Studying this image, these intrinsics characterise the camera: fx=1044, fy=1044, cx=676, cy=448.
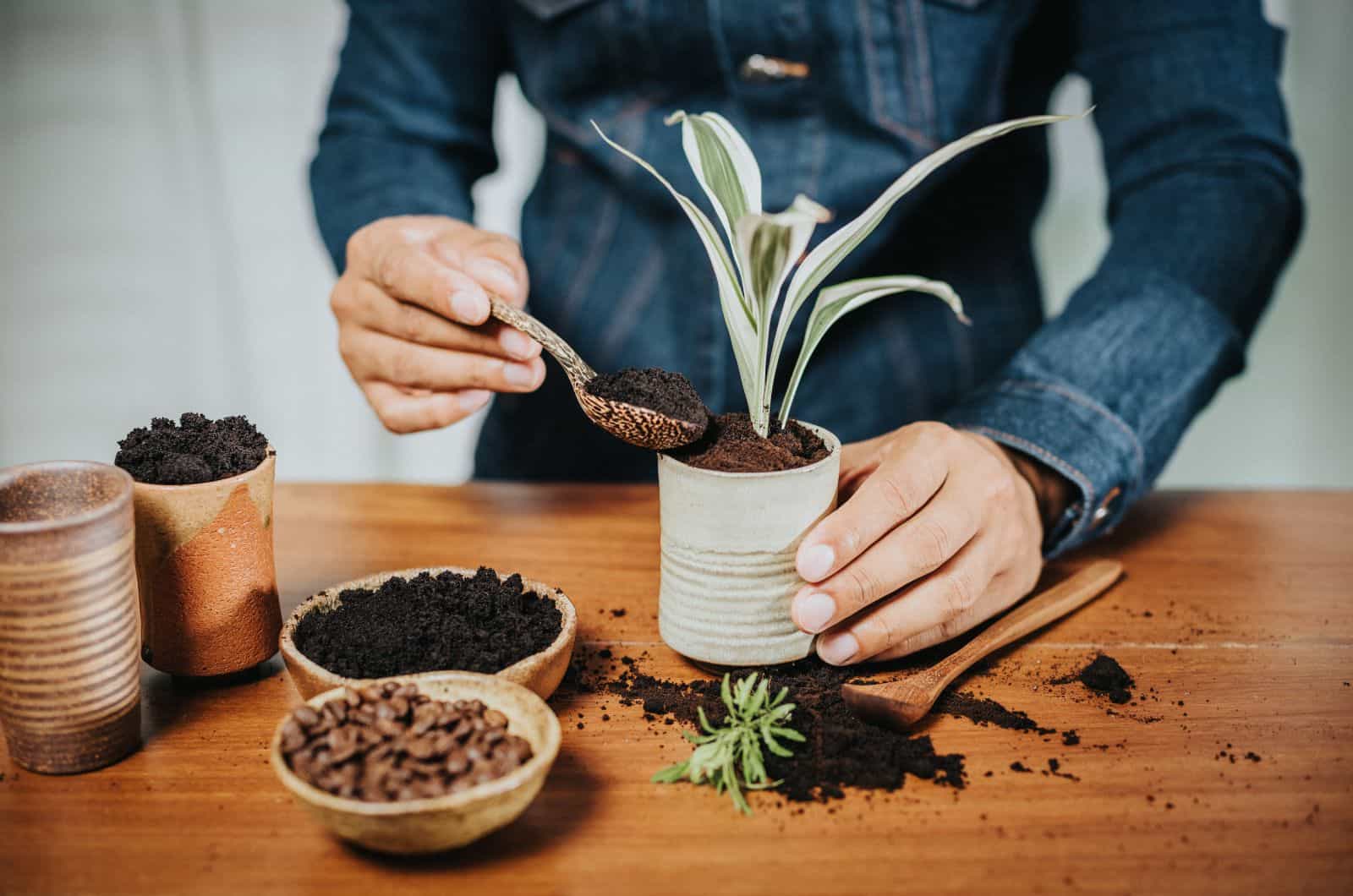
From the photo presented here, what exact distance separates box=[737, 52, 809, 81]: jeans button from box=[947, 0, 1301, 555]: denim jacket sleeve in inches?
17.8

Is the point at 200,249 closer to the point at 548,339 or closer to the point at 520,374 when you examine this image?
the point at 520,374

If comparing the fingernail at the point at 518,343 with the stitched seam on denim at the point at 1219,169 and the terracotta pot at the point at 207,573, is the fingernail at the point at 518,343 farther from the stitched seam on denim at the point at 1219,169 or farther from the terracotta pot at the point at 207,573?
the stitched seam on denim at the point at 1219,169

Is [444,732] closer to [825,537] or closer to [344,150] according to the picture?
[825,537]

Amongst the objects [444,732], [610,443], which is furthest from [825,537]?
[610,443]

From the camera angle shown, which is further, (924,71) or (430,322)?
A: (924,71)

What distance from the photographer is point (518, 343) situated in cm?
124

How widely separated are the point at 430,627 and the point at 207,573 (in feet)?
0.70

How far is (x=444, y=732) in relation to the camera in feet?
2.62

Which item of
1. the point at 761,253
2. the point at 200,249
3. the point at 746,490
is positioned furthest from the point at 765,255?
the point at 200,249

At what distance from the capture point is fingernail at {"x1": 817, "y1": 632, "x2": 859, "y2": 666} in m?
1.03

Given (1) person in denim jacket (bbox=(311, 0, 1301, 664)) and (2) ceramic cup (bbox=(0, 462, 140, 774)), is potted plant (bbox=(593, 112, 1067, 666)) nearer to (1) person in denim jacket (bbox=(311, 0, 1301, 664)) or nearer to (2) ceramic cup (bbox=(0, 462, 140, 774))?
(1) person in denim jacket (bbox=(311, 0, 1301, 664))

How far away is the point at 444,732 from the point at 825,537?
1.29 feet

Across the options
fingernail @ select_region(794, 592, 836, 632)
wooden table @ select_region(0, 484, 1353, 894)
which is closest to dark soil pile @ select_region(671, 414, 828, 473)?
fingernail @ select_region(794, 592, 836, 632)

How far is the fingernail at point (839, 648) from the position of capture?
1.03 meters
